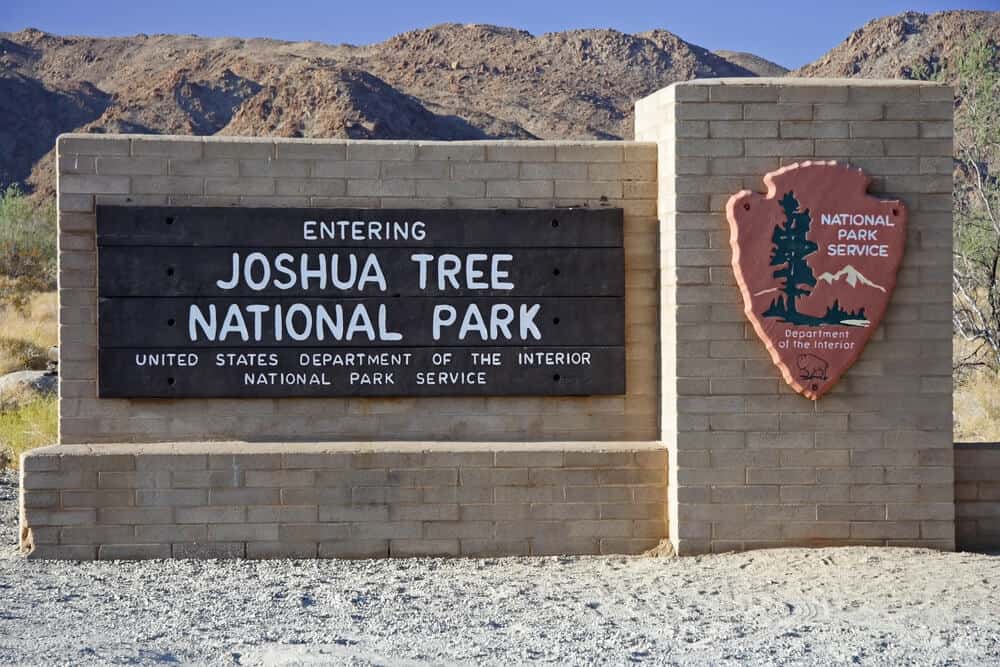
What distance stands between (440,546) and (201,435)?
1852 mm

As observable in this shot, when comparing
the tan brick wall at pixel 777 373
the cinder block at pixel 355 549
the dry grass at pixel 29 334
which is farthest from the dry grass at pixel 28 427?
the tan brick wall at pixel 777 373

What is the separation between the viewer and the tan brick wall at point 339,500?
8359mm

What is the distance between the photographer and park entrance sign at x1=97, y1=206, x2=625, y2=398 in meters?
8.52

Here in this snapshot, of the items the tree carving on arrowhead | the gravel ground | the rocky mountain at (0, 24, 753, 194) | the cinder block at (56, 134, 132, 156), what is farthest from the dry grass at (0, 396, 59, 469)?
the rocky mountain at (0, 24, 753, 194)

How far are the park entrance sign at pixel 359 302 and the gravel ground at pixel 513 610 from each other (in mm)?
1293

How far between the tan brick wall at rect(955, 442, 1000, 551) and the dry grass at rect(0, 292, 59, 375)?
41.0 ft

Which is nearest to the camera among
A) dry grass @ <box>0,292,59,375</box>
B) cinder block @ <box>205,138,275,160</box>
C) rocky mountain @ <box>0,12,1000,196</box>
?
cinder block @ <box>205,138,275,160</box>

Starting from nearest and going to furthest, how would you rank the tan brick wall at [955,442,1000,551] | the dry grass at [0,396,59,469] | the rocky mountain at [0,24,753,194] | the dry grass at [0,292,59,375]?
1. the tan brick wall at [955,442,1000,551]
2. the dry grass at [0,396,59,469]
3. the dry grass at [0,292,59,375]
4. the rocky mountain at [0,24,753,194]

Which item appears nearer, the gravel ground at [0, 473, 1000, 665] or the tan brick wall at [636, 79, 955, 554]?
the gravel ground at [0, 473, 1000, 665]

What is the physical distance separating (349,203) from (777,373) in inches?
126

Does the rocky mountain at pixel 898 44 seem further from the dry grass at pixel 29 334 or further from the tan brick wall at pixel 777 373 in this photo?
the tan brick wall at pixel 777 373

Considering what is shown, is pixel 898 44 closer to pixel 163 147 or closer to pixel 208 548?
pixel 163 147

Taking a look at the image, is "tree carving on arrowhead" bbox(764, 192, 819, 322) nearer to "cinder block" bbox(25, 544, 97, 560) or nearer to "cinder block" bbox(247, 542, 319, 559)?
"cinder block" bbox(247, 542, 319, 559)

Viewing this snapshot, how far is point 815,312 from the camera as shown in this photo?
838 cm
